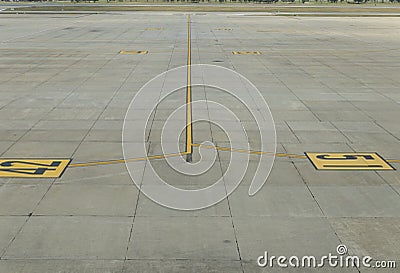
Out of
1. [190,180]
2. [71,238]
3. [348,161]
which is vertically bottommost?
[71,238]

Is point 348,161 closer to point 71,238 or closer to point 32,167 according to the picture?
point 71,238

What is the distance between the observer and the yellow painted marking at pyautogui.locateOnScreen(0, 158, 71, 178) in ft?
46.5

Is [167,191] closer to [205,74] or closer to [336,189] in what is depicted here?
[336,189]

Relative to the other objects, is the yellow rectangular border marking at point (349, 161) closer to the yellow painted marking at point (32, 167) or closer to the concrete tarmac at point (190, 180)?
the concrete tarmac at point (190, 180)

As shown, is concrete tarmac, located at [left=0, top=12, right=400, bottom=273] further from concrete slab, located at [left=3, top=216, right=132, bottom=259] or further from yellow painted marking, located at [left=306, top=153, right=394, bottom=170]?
yellow painted marking, located at [left=306, top=153, right=394, bottom=170]

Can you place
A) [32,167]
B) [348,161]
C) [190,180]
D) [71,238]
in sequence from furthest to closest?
1. [348,161]
2. [32,167]
3. [190,180]
4. [71,238]

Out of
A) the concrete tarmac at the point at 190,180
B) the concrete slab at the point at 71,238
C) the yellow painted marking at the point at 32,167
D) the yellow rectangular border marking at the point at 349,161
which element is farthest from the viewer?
the yellow rectangular border marking at the point at 349,161

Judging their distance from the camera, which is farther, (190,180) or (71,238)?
(190,180)

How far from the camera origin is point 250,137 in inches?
704

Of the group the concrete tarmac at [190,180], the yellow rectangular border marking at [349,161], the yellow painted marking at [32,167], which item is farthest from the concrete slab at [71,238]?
the yellow rectangular border marking at [349,161]

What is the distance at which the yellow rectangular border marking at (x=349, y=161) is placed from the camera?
591 inches

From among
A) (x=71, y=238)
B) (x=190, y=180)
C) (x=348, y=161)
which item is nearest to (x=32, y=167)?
(x=71, y=238)

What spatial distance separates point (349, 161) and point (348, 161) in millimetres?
40

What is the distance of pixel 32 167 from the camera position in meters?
14.8
